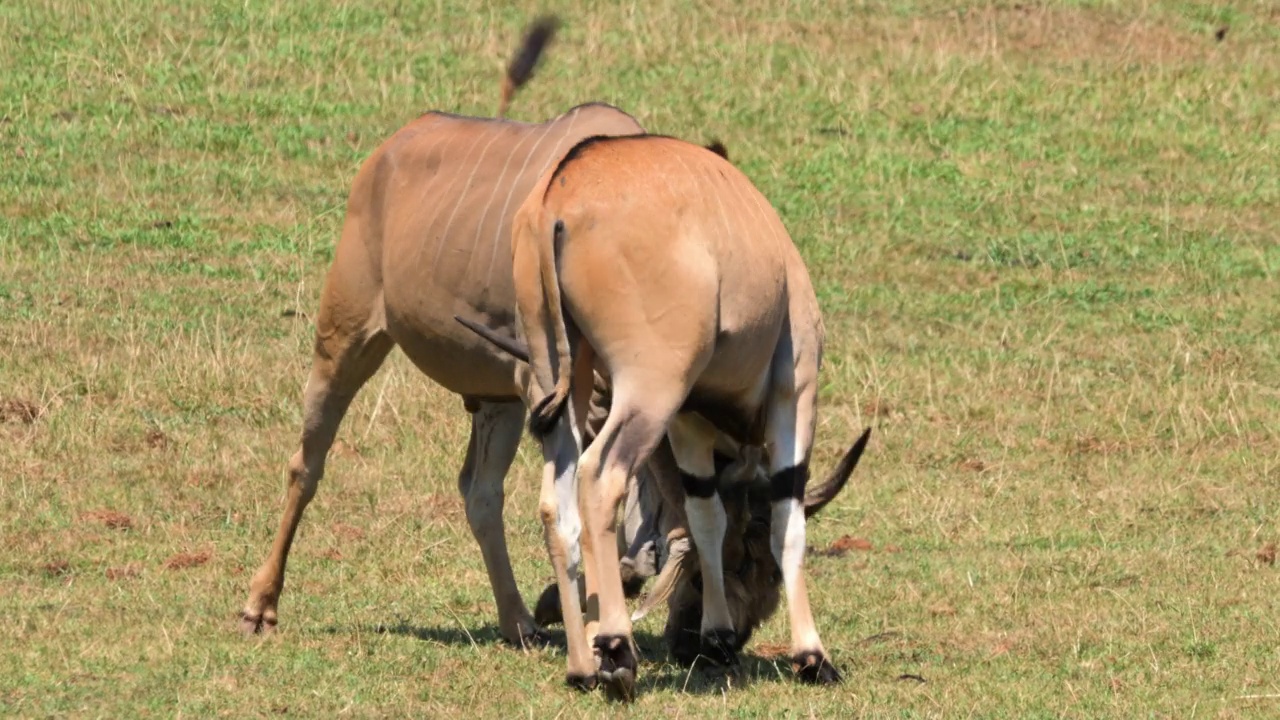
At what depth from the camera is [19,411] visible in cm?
991

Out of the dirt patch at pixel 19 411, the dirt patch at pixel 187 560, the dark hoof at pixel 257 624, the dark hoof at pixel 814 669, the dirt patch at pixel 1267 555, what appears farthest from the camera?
the dirt patch at pixel 19 411

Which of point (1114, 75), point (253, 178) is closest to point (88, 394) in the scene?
point (253, 178)

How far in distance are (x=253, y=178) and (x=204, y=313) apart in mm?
2913

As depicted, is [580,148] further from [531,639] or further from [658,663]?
[531,639]

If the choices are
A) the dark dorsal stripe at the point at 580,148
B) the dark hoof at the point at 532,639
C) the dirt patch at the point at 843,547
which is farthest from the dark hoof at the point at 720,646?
the dirt patch at the point at 843,547

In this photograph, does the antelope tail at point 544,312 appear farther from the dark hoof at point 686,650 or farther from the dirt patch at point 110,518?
the dirt patch at point 110,518

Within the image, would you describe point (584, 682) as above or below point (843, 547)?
above

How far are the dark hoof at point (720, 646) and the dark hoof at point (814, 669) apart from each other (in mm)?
280

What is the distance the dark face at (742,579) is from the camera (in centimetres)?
671

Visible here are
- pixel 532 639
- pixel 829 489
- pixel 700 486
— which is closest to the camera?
pixel 700 486

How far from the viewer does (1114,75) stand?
17625mm

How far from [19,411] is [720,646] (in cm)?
463

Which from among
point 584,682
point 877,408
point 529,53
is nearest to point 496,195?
point 529,53

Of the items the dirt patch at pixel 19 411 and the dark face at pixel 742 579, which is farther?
the dirt patch at pixel 19 411
